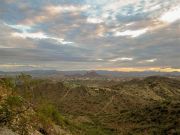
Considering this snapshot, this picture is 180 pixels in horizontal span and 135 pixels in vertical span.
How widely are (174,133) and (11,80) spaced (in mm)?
24015

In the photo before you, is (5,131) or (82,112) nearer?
(5,131)

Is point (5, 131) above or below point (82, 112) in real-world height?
above

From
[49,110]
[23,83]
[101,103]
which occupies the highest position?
[23,83]

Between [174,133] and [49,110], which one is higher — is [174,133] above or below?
below

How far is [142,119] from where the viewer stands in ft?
171

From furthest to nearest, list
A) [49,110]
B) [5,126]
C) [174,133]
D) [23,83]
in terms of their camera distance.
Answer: [174,133]
[49,110]
[23,83]
[5,126]

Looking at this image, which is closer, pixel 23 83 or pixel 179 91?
pixel 23 83

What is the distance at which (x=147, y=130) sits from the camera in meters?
41.4

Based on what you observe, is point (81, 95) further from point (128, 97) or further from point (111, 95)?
point (128, 97)

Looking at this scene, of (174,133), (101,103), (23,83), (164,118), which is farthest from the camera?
(101,103)

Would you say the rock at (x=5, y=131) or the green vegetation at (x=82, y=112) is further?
the green vegetation at (x=82, y=112)

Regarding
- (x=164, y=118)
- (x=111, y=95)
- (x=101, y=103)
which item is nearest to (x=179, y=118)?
(x=164, y=118)

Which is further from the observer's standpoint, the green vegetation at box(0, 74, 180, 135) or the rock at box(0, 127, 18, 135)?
the green vegetation at box(0, 74, 180, 135)

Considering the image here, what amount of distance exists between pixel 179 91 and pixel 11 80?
131 meters
